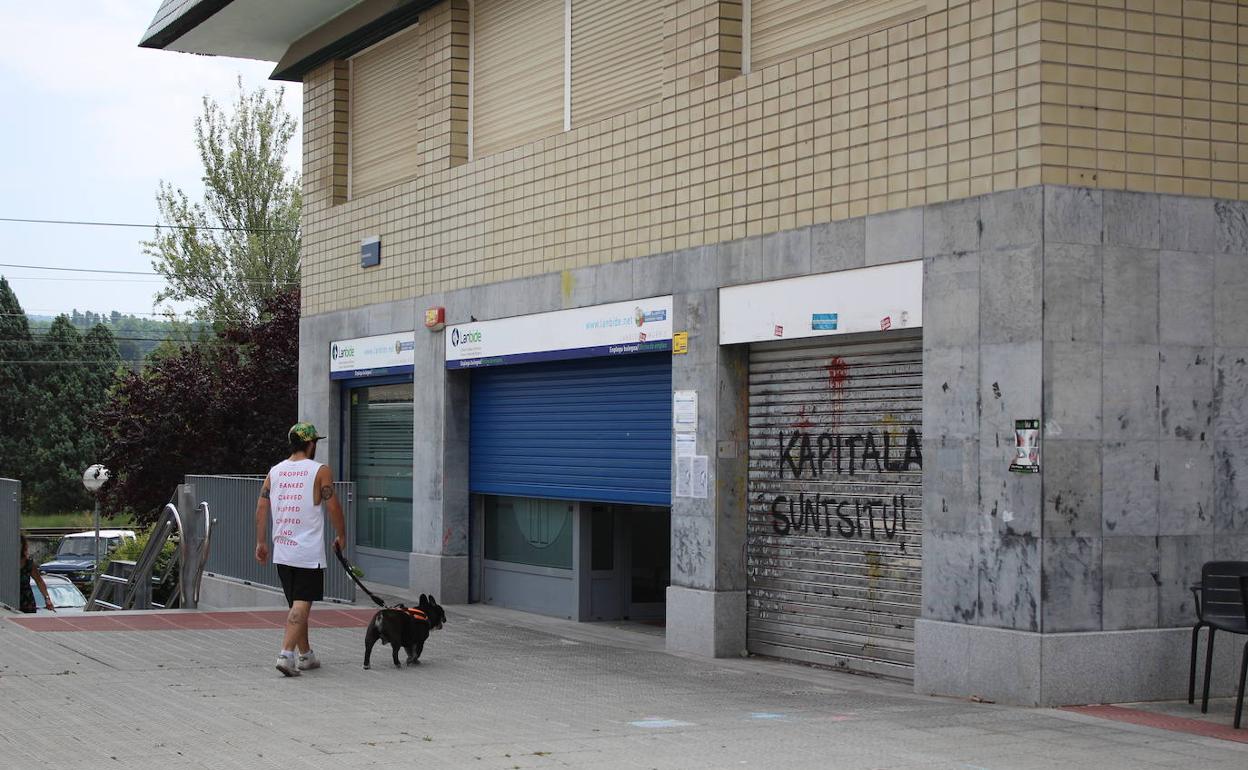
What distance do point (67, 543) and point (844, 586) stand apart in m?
34.9

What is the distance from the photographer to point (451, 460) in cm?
1784

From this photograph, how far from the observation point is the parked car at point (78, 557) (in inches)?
1478

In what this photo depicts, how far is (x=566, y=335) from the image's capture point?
15.6 meters

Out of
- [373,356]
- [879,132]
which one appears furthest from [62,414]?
[879,132]

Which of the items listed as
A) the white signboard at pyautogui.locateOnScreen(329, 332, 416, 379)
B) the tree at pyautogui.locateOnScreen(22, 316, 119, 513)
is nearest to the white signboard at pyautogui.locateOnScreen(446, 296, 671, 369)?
the white signboard at pyautogui.locateOnScreen(329, 332, 416, 379)

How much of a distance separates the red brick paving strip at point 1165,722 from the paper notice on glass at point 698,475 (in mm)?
4194

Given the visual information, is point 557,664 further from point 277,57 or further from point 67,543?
point 67,543

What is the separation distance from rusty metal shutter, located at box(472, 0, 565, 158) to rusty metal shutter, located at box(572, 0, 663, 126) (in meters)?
0.39

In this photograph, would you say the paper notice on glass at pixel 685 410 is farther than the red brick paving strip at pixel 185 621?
No

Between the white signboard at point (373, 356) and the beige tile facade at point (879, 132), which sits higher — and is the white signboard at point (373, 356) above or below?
below

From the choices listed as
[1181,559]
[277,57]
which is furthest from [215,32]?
[1181,559]

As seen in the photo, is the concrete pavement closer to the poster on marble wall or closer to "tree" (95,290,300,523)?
the poster on marble wall

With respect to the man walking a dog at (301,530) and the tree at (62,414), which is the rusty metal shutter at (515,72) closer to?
the man walking a dog at (301,530)

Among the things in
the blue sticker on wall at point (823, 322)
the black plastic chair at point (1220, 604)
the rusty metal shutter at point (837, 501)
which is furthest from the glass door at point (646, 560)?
the black plastic chair at point (1220, 604)
